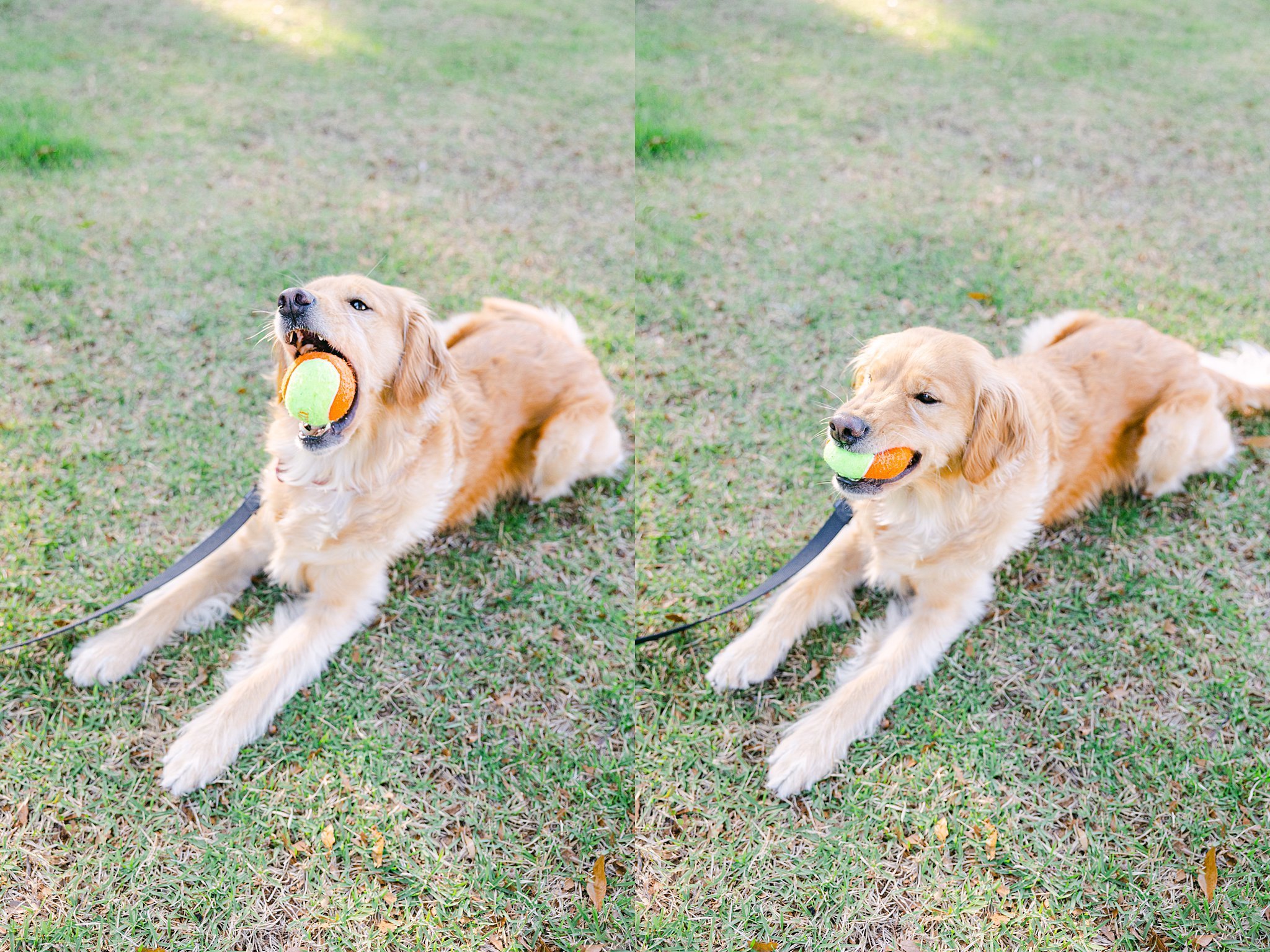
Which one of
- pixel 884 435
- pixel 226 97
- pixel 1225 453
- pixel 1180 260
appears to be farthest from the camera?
pixel 226 97

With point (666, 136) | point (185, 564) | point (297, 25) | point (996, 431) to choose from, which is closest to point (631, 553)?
point (996, 431)

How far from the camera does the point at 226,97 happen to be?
6.94 metres

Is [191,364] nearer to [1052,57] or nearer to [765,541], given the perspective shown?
[765,541]

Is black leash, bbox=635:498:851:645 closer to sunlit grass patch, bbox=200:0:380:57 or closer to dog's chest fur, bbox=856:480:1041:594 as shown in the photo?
dog's chest fur, bbox=856:480:1041:594

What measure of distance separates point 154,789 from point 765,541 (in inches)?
103

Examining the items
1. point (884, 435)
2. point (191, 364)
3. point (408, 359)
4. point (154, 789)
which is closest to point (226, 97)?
point (191, 364)

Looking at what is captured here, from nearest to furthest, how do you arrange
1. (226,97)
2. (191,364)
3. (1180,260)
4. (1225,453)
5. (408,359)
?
(408,359), (1225,453), (191,364), (1180,260), (226,97)

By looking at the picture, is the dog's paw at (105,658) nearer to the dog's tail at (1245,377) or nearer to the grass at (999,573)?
the grass at (999,573)

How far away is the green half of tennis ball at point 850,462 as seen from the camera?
2.64 meters

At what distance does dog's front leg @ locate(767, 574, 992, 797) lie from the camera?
2895mm

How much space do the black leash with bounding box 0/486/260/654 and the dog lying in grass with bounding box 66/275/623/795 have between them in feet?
Answer: 0.22

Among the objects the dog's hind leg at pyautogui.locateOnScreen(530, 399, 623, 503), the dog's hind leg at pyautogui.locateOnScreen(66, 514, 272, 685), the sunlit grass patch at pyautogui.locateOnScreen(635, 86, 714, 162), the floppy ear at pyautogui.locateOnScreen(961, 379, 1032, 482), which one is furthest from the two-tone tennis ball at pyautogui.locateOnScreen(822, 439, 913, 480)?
the sunlit grass patch at pyautogui.locateOnScreen(635, 86, 714, 162)

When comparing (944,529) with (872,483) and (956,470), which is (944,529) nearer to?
(956,470)

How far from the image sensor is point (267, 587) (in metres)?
3.43
